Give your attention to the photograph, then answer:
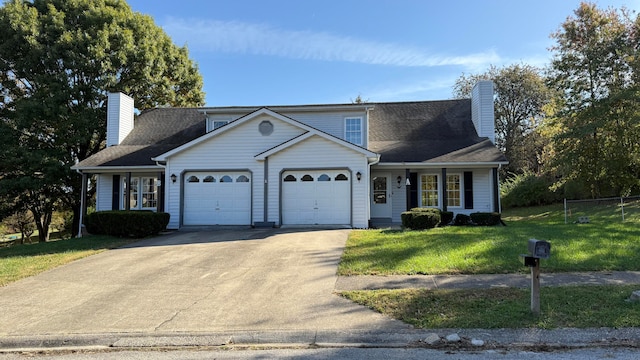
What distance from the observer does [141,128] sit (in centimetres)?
2189

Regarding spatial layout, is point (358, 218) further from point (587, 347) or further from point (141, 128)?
point (141, 128)

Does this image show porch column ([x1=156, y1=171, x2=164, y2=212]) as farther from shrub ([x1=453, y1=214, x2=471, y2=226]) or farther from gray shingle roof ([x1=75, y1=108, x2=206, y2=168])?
shrub ([x1=453, y1=214, x2=471, y2=226])

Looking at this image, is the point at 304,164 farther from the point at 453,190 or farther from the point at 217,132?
the point at 453,190

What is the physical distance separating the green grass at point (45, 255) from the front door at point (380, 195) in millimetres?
10133

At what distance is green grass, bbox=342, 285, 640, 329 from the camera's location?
17.7 feet

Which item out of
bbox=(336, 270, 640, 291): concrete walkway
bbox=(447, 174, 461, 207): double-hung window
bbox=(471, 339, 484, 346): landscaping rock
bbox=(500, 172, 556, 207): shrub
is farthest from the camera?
bbox=(500, 172, 556, 207): shrub

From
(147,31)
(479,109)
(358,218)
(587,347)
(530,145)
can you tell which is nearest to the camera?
(587,347)

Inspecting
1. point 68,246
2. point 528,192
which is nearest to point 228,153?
point 68,246

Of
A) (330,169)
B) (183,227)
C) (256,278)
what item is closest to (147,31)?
(183,227)

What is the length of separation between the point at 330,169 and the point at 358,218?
222 centimetres

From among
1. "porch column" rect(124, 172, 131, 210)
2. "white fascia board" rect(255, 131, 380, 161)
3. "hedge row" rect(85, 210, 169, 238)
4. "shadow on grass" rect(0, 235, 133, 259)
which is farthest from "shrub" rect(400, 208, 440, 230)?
"porch column" rect(124, 172, 131, 210)

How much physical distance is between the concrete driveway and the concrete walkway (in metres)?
0.67

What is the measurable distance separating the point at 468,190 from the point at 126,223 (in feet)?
46.2

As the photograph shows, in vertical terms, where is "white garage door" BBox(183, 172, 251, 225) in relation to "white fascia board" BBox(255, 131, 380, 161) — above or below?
below
